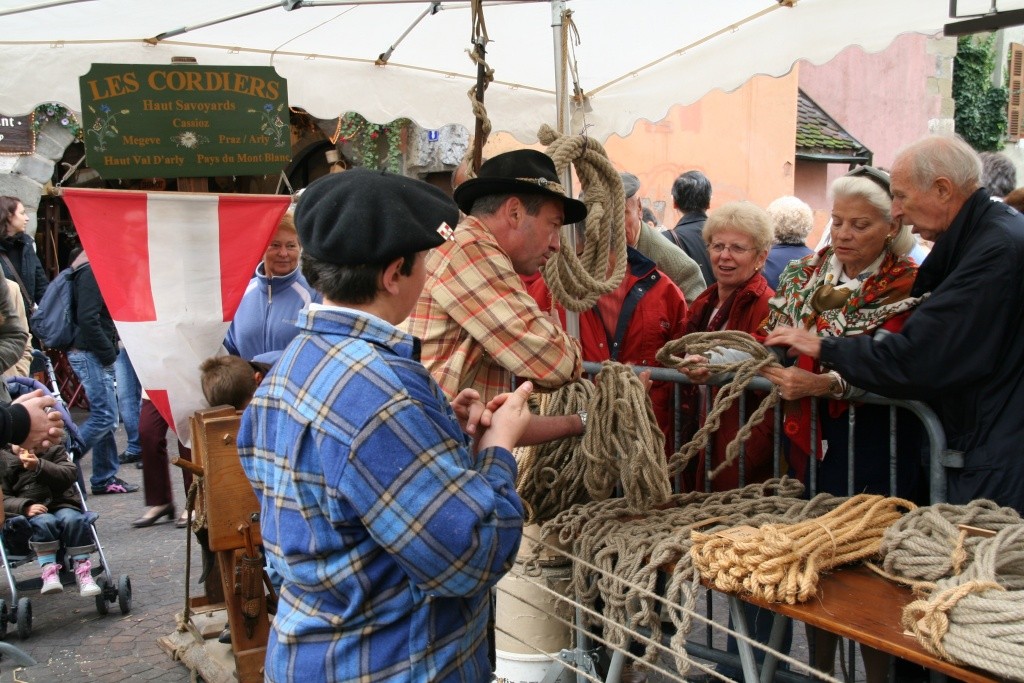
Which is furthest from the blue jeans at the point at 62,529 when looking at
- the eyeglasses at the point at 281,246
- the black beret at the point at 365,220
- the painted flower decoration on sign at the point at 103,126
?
the black beret at the point at 365,220

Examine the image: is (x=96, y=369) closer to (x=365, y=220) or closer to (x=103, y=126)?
(x=103, y=126)

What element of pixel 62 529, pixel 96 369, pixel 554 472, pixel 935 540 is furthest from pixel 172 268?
pixel 96 369

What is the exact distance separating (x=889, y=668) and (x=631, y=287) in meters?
1.83

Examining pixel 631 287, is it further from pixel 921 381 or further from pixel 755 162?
pixel 755 162

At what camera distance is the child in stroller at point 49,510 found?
522cm

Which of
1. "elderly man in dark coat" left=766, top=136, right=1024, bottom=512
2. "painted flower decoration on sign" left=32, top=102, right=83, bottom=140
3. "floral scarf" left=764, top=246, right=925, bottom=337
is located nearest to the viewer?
"elderly man in dark coat" left=766, top=136, right=1024, bottom=512

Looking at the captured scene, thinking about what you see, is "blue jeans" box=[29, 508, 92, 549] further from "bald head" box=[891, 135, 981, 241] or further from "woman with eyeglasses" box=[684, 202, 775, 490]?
"bald head" box=[891, 135, 981, 241]

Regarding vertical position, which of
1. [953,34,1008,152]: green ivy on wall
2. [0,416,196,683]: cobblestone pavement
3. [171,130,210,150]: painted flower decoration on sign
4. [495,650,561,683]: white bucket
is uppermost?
[953,34,1008,152]: green ivy on wall

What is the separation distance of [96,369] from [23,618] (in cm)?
342

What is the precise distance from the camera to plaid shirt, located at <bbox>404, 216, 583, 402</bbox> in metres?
2.88

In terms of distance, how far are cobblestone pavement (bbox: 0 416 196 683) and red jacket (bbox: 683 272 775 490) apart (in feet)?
8.60

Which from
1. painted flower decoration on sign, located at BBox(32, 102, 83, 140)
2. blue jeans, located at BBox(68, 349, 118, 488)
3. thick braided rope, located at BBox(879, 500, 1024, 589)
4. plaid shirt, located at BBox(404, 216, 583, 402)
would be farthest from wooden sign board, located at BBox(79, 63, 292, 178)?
painted flower decoration on sign, located at BBox(32, 102, 83, 140)

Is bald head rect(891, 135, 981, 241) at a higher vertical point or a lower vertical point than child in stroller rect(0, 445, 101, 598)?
higher

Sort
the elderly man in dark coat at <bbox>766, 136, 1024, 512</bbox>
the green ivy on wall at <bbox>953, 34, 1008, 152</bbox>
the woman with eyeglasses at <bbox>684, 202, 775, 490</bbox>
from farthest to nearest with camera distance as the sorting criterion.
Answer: the green ivy on wall at <bbox>953, 34, 1008, 152</bbox> < the woman with eyeglasses at <bbox>684, 202, 775, 490</bbox> < the elderly man in dark coat at <bbox>766, 136, 1024, 512</bbox>
